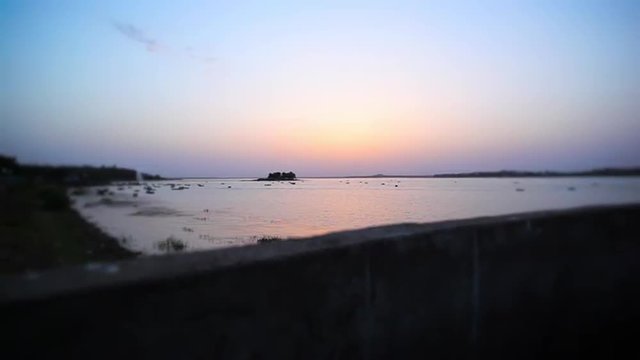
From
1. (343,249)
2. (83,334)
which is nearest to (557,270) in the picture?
(343,249)

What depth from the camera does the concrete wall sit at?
5.84ft

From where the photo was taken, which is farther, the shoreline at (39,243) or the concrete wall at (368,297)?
the shoreline at (39,243)

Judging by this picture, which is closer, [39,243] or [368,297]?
[368,297]

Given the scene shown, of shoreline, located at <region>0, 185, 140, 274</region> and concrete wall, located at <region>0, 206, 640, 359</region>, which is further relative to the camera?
shoreline, located at <region>0, 185, 140, 274</region>

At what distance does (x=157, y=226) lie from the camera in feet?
132

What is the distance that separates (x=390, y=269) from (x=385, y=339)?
0.39 metres

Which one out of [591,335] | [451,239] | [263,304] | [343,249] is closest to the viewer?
[263,304]

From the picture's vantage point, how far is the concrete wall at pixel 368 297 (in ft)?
5.84

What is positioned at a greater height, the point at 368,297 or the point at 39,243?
the point at 368,297

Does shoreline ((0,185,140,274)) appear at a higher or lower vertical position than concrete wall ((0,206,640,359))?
lower

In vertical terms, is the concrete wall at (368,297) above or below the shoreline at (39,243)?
above

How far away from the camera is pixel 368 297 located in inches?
109

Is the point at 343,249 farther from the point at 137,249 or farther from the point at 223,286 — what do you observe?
the point at 137,249

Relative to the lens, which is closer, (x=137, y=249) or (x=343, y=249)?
(x=343, y=249)
